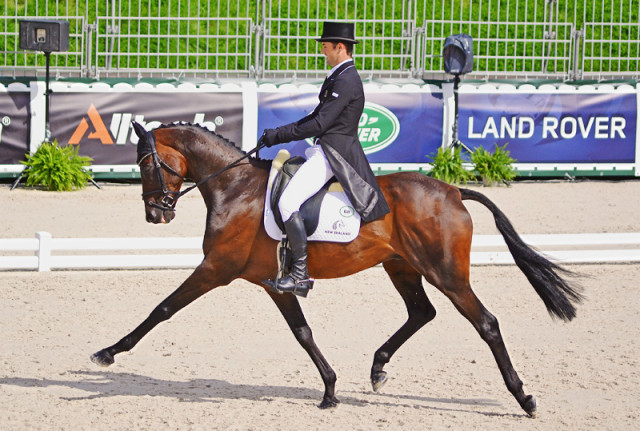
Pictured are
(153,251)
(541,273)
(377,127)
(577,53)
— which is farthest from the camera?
(577,53)

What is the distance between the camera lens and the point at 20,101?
15016 mm

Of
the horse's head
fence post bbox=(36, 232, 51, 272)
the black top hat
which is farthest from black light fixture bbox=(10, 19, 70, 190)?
the black top hat

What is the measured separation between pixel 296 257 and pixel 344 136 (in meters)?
0.81

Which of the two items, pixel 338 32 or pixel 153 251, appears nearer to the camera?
pixel 338 32

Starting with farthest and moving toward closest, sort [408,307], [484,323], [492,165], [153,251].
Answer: [492,165] < [153,251] < [408,307] < [484,323]

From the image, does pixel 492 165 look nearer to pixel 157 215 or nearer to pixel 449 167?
pixel 449 167

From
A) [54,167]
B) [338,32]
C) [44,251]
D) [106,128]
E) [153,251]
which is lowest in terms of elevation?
[153,251]

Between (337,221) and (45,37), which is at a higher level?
(45,37)

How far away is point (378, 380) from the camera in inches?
253

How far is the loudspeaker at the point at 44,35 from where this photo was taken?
14781 mm

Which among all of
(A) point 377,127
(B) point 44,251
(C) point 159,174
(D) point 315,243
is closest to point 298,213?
(D) point 315,243

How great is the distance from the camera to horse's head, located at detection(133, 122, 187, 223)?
20.6 feet

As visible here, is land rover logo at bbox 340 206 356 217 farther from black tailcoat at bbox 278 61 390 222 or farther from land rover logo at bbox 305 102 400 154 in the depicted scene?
land rover logo at bbox 305 102 400 154

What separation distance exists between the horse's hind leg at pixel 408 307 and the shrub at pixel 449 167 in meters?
9.36
